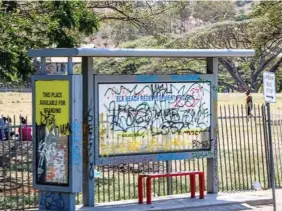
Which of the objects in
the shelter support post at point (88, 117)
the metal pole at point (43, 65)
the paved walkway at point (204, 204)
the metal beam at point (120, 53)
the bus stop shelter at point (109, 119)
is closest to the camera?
the metal beam at point (120, 53)

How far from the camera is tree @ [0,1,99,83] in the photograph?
56.9 ft

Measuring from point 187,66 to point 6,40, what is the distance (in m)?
41.8

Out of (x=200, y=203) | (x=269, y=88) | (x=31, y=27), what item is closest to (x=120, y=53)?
(x=269, y=88)

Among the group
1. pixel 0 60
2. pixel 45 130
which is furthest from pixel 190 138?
pixel 0 60

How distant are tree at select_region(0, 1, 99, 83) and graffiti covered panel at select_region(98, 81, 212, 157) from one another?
17.3 feet

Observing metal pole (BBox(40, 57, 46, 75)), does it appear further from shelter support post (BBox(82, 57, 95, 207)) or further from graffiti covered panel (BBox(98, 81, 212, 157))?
graffiti covered panel (BBox(98, 81, 212, 157))

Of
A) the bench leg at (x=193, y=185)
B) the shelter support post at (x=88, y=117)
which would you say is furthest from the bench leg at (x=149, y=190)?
the shelter support post at (x=88, y=117)

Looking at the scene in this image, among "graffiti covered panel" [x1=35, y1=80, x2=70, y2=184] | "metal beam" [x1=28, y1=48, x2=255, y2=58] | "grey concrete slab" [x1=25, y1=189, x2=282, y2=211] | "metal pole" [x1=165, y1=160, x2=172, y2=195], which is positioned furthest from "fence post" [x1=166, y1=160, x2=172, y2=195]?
"graffiti covered panel" [x1=35, y1=80, x2=70, y2=184]

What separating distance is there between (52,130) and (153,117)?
2143mm

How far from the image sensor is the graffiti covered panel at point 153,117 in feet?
41.0

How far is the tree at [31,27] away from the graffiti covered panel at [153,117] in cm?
527

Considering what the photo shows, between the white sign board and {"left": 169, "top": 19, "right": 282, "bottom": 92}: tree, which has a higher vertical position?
{"left": 169, "top": 19, "right": 282, "bottom": 92}: tree

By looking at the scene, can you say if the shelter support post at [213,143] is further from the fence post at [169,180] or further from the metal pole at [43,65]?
the metal pole at [43,65]

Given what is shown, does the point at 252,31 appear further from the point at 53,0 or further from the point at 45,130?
the point at 45,130
